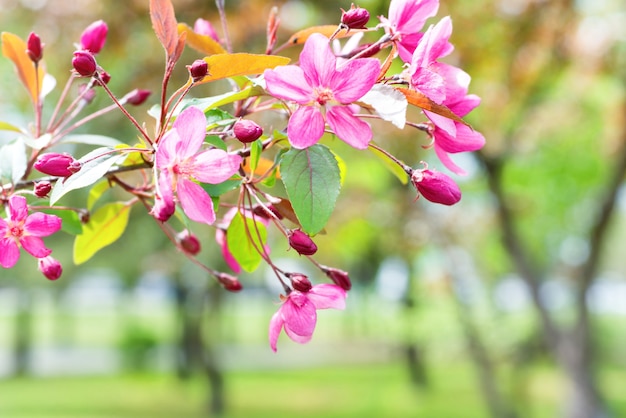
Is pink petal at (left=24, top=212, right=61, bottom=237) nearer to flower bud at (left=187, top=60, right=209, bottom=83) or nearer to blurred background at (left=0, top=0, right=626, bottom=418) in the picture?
flower bud at (left=187, top=60, right=209, bottom=83)

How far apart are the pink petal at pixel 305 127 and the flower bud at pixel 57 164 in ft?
0.57

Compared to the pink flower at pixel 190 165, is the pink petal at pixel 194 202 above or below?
below

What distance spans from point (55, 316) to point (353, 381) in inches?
639

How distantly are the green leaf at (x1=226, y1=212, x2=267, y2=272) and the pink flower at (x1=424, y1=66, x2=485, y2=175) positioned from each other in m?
0.21

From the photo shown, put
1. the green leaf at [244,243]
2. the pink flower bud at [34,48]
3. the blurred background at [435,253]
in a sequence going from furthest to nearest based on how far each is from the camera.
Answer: the blurred background at [435,253]
the pink flower bud at [34,48]
the green leaf at [244,243]

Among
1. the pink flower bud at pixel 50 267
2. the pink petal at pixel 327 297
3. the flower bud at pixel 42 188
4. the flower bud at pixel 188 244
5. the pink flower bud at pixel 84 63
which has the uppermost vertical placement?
the pink flower bud at pixel 84 63

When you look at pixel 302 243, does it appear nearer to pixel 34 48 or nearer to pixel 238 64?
pixel 238 64

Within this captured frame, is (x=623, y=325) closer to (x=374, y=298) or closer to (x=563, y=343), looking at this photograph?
(x=374, y=298)

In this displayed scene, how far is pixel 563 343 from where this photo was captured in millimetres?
5492

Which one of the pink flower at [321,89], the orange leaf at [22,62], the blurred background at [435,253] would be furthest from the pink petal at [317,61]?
the blurred background at [435,253]

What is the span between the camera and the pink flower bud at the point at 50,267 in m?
0.68

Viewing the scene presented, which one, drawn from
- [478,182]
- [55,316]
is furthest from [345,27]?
[55,316]

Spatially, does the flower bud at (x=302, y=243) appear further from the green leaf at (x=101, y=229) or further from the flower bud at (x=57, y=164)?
the green leaf at (x=101, y=229)

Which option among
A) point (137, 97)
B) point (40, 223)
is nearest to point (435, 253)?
point (137, 97)
